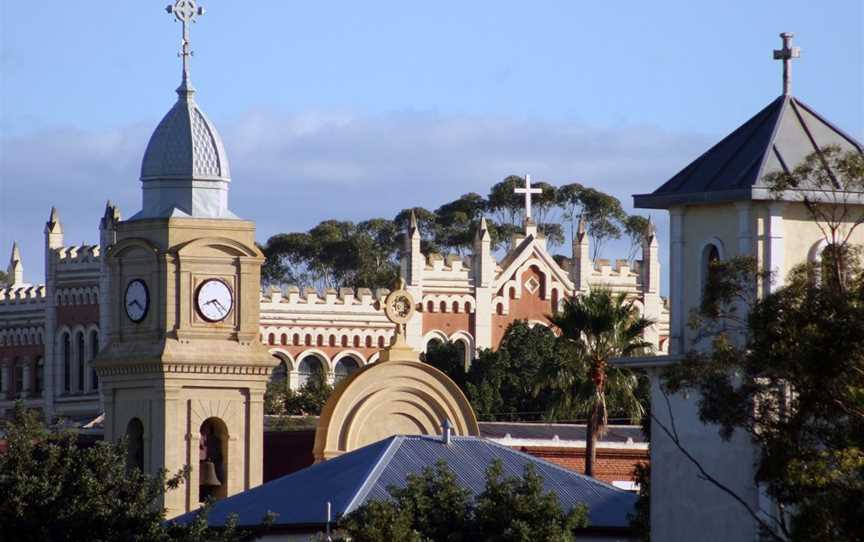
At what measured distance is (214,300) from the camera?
7331 cm

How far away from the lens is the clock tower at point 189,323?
237ft

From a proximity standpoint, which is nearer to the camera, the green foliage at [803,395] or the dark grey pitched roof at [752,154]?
the green foliage at [803,395]

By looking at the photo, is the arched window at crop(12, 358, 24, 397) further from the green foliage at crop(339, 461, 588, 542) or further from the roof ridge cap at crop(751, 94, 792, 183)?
the roof ridge cap at crop(751, 94, 792, 183)

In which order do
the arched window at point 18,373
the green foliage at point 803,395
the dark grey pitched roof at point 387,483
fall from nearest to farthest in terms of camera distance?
the green foliage at point 803,395 → the dark grey pitched roof at point 387,483 → the arched window at point 18,373

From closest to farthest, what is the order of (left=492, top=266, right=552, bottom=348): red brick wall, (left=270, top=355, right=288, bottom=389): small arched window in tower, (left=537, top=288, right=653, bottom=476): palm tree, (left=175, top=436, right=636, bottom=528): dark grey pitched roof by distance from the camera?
(left=175, top=436, right=636, bottom=528): dark grey pitched roof → (left=537, top=288, right=653, bottom=476): palm tree → (left=270, top=355, right=288, bottom=389): small arched window in tower → (left=492, top=266, right=552, bottom=348): red brick wall

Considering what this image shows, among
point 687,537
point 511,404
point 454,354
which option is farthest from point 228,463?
point 454,354

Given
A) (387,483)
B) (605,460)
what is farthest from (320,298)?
(387,483)

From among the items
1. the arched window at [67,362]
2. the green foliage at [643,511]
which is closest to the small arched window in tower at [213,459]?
the green foliage at [643,511]

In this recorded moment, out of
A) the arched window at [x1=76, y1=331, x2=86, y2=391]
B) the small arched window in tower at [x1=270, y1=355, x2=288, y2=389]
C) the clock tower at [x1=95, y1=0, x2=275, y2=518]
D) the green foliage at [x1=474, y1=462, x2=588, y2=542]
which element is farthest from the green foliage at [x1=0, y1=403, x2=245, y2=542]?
the arched window at [x1=76, y1=331, x2=86, y2=391]

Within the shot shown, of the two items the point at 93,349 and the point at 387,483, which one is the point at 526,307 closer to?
the point at 93,349

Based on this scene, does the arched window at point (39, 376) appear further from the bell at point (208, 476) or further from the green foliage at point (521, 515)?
the green foliage at point (521, 515)

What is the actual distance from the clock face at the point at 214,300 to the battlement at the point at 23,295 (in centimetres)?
7640

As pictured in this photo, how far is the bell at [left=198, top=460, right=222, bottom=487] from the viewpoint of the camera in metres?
72.4

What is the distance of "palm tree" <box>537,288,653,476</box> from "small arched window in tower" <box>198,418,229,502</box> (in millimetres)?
11335
